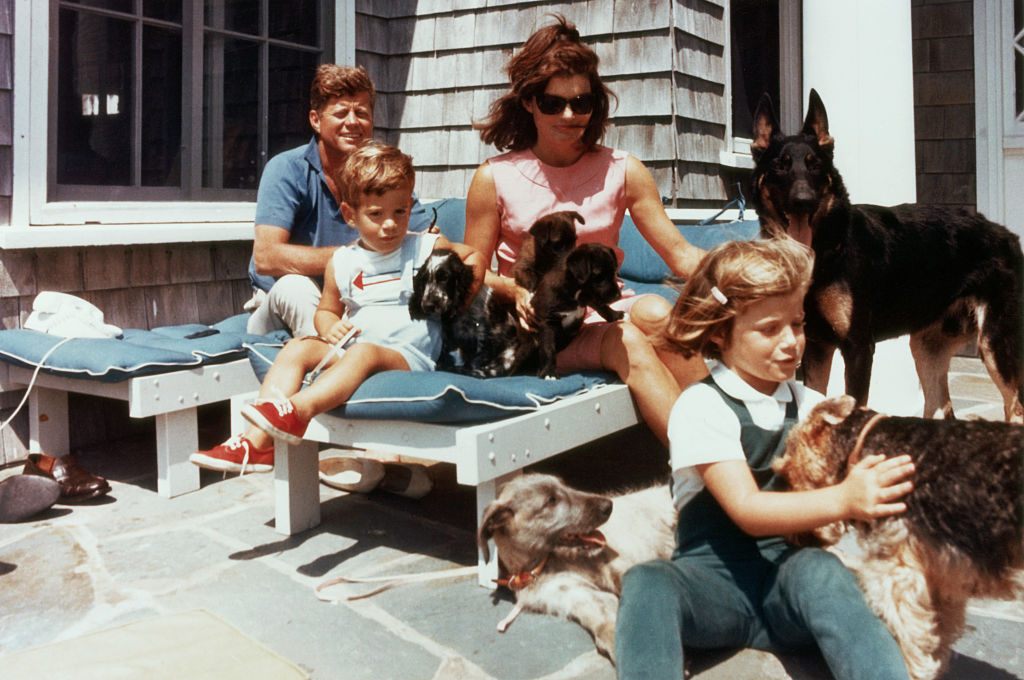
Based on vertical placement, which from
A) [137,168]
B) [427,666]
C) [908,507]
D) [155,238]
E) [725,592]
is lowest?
[427,666]

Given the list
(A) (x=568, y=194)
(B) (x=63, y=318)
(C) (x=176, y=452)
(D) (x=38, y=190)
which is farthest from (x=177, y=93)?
(A) (x=568, y=194)

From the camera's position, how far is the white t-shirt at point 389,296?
3.22m

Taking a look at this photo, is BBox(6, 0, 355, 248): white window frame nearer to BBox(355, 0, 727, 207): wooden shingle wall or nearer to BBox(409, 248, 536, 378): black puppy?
BBox(409, 248, 536, 378): black puppy

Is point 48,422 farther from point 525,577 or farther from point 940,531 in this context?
point 940,531

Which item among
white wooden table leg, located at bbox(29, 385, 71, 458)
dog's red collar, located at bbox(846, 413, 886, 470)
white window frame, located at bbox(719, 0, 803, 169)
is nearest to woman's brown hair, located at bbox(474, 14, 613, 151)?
dog's red collar, located at bbox(846, 413, 886, 470)

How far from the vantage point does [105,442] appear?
458 cm

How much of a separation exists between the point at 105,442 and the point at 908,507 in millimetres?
3934

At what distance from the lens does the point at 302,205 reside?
4.12 meters

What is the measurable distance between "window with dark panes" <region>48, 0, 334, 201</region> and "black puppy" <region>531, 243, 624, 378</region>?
2.63 m

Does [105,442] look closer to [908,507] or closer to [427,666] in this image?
[427,666]

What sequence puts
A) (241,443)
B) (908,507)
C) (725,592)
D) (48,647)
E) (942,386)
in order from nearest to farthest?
(908,507), (725,592), (48,647), (241,443), (942,386)

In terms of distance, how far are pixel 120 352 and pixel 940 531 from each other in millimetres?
3052

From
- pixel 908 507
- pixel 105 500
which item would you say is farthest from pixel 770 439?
pixel 105 500

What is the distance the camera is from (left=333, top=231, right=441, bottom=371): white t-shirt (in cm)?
322
